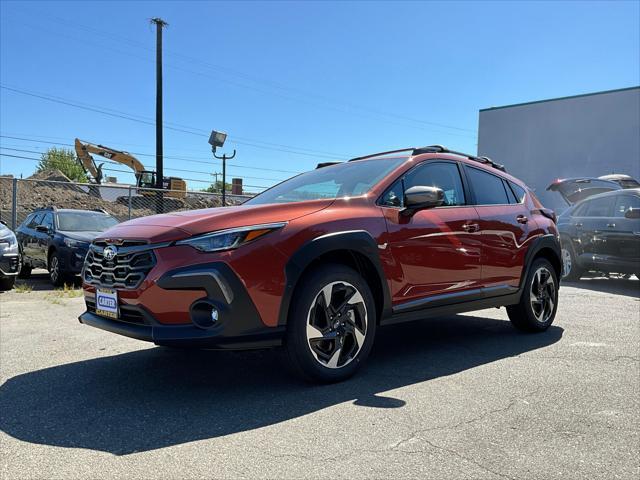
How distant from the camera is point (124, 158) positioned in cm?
2917

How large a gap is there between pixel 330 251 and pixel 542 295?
2.97m

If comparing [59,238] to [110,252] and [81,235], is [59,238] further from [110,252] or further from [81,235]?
[110,252]

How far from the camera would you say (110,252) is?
3660mm

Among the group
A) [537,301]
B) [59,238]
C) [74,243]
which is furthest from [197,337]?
[59,238]

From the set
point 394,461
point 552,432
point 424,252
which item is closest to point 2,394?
point 394,461

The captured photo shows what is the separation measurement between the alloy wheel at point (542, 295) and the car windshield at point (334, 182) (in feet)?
6.96

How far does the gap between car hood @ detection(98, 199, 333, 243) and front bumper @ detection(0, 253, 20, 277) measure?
17.7 feet

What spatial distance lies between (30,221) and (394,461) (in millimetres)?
10842

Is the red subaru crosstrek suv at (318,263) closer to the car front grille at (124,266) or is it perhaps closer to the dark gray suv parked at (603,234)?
the car front grille at (124,266)

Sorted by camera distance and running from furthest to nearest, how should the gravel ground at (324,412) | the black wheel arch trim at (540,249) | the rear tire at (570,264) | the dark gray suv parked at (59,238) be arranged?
the rear tire at (570,264)
the dark gray suv parked at (59,238)
the black wheel arch trim at (540,249)
the gravel ground at (324,412)

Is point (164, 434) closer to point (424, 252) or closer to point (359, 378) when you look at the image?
point (359, 378)

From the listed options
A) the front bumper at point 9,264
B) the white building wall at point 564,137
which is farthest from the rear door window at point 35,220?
the white building wall at point 564,137

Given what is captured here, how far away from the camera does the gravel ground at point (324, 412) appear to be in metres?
2.56

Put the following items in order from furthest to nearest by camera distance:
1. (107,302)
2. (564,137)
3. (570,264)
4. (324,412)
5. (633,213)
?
(564,137)
(570,264)
(633,213)
(107,302)
(324,412)
